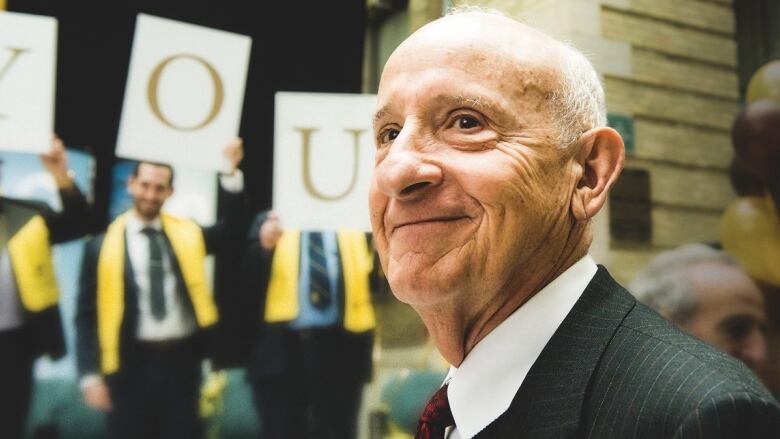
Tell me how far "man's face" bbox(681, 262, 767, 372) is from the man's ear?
1.83m

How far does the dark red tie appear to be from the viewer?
111 centimetres

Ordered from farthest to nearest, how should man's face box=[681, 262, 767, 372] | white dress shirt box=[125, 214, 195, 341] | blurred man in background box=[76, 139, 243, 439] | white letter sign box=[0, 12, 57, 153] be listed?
white dress shirt box=[125, 214, 195, 341]
blurred man in background box=[76, 139, 243, 439]
white letter sign box=[0, 12, 57, 153]
man's face box=[681, 262, 767, 372]

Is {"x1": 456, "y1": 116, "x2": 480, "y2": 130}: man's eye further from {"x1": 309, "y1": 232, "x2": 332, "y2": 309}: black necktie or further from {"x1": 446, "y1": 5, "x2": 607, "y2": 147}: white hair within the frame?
{"x1": 309, "y1": 232, "x2": 332, "y2": 309}: black necktie

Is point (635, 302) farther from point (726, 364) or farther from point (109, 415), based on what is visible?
point (109, 415)

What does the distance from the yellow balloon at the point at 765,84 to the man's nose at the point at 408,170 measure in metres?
2.51

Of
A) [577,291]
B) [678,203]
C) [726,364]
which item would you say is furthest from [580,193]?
[678,203]

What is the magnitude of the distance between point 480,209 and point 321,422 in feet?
10.1

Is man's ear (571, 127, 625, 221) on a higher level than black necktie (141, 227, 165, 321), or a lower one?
higher

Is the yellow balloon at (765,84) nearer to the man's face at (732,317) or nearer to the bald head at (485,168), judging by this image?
the man's face at (732,317)

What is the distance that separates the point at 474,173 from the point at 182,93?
302 centimetres

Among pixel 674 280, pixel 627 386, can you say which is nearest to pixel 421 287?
pixel 627 386

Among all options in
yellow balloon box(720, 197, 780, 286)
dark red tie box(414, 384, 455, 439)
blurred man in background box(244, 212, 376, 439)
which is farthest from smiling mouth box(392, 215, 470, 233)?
blurred man in background box(244, 212, 376, 439)

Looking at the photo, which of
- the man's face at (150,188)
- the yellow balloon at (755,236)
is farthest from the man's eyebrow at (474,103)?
the man's face at (150,188)

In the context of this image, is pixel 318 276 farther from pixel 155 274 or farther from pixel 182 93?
pixel 182 93
